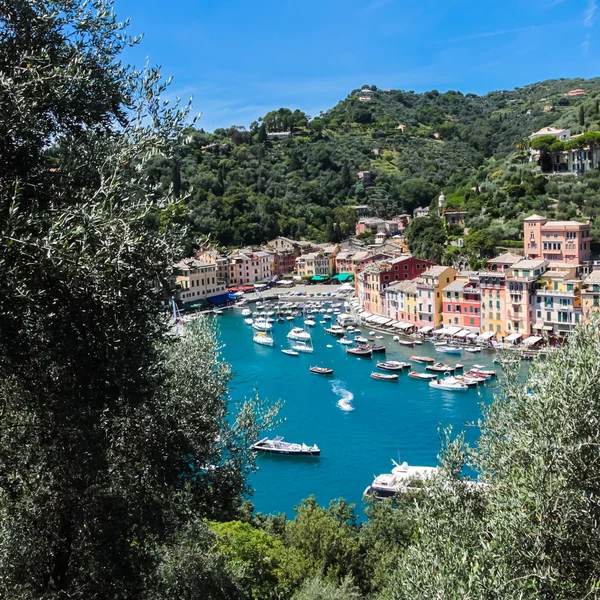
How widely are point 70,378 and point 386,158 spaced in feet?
287

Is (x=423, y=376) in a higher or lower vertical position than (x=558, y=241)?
lower

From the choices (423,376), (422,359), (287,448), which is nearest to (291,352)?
(422,359)

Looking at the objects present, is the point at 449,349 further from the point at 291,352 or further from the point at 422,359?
the point at 291,352

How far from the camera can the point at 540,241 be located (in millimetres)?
36250

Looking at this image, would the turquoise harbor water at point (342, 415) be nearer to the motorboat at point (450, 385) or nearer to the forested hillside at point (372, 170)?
the motorboat at point (450, 385)

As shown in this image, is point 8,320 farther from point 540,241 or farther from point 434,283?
point 540,241

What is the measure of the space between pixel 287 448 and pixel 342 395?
6.16 m

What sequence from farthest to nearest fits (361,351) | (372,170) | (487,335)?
1. (372,170)
2. (361,351)
3. (487,335)

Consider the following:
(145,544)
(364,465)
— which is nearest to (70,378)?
(145,544)

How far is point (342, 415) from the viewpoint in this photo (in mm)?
22734

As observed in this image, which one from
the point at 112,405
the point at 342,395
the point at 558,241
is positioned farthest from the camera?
the point at 558,241

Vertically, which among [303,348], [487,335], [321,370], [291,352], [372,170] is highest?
[372,170]

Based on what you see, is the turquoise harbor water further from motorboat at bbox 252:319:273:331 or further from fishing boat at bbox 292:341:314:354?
motorboat at bbox 252:319:273:331

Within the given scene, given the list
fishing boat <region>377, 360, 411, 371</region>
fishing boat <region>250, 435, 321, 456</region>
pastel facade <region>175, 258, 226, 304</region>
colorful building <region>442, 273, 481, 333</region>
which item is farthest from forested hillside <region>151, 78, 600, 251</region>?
fishing boat <region>250, 435, 321, 456</region>
